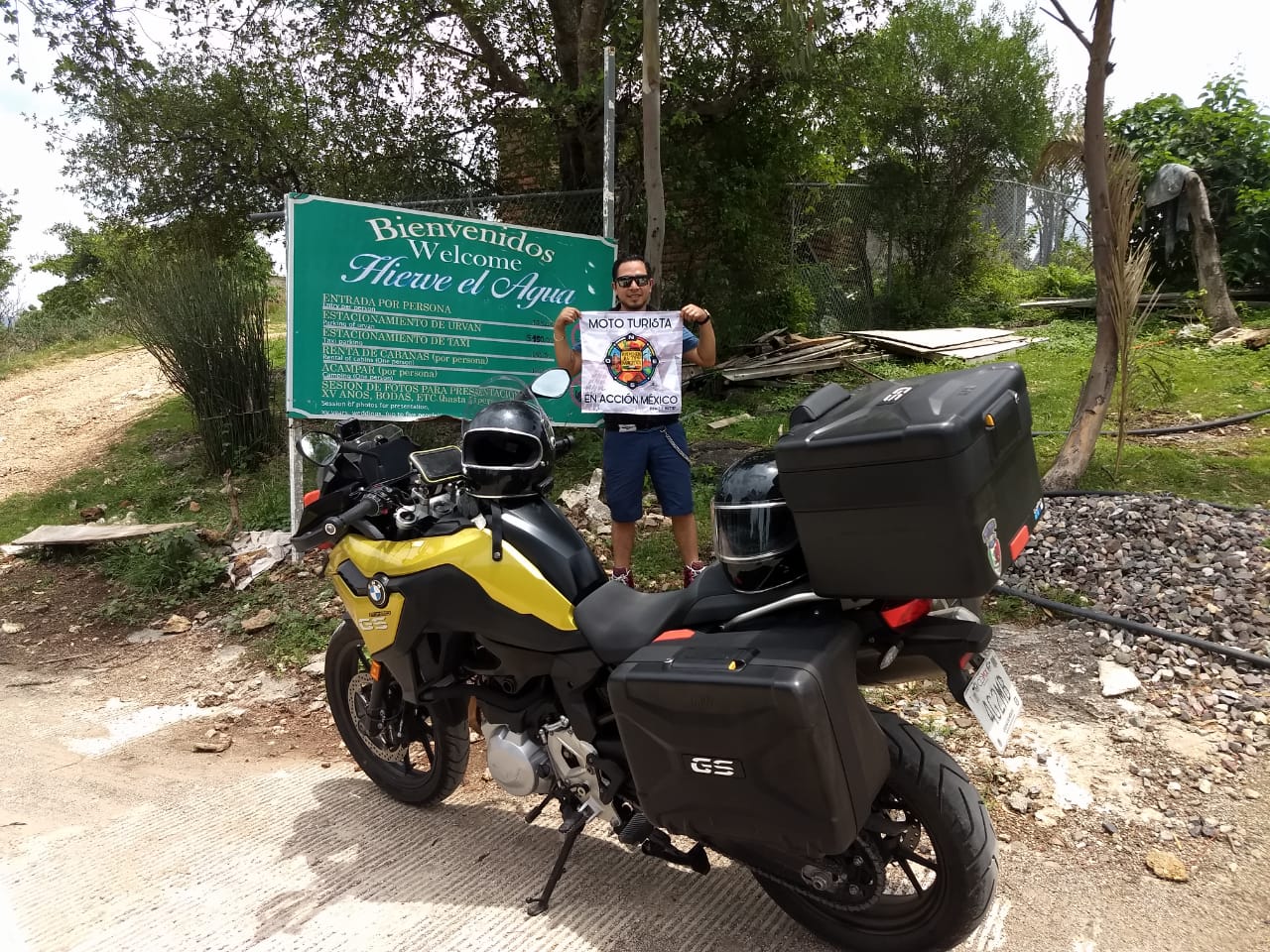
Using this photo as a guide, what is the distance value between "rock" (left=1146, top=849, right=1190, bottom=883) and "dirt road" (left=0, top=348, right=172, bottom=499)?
888cm

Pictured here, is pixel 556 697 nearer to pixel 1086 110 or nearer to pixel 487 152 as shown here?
pixel 1086 110

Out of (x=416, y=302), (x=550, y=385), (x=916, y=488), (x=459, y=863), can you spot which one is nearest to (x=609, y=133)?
(x=416, y=302)

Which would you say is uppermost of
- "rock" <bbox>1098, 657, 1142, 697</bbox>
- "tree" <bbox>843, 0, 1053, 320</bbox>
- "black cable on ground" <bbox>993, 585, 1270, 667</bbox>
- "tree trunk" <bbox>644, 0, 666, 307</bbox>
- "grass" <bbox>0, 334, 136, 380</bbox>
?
"tree" <bbox>843, 0, 1053, 320</bbox>

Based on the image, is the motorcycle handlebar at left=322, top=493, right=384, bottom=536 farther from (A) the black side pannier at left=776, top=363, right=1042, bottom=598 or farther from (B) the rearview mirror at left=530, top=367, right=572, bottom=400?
(A) the black side pannier at left=776, top=363, right=1042, bottom=598

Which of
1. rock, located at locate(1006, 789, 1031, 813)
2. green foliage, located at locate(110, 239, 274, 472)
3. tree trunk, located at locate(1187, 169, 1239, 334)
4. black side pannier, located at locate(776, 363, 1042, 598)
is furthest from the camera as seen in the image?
tree trunk, located at locate(1187, 169, 1239, 334)

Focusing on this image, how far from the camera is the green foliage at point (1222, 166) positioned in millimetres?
11406

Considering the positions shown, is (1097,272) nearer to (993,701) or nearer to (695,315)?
(695,315)

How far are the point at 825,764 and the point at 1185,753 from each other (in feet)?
6.68

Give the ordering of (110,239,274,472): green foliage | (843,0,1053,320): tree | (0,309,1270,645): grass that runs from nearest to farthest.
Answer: (0,309,1270,645): grass → (110,239,274,472): green foliage → (843,0,1053,320): tree

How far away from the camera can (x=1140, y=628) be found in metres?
3.57

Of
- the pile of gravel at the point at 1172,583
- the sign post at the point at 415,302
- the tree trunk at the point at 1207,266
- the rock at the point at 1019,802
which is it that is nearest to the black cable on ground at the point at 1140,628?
the pile of gravel at the point at 1172,583

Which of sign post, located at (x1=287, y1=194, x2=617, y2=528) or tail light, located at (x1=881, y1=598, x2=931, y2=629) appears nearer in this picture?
tail light, located at (x1=881, y1=598, x2=931, y2=629)

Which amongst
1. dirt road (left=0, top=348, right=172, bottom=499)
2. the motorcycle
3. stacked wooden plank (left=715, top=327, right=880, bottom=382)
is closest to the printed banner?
the motorcycle

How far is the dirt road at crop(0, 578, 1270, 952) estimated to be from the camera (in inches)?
91.0
